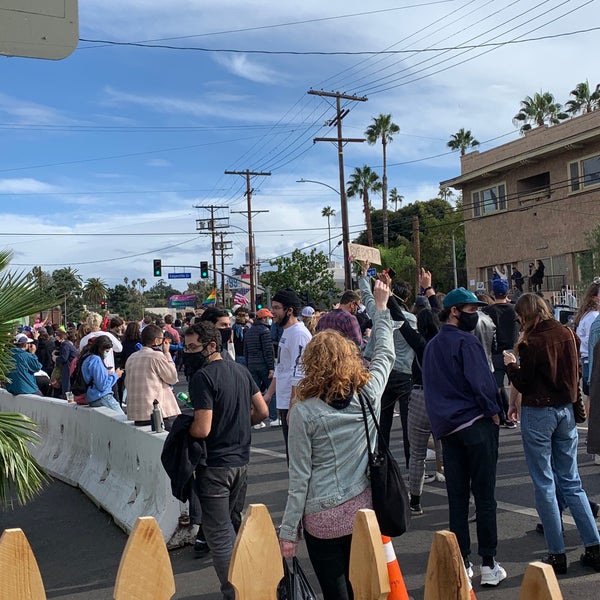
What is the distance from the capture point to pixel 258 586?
8.35 feet

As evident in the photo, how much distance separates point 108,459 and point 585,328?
572 cm

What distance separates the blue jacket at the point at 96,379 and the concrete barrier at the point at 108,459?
0.80ft

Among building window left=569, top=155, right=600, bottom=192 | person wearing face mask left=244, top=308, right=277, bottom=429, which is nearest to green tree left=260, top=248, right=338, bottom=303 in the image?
building window left=569, top=155, right=600, bottom=192

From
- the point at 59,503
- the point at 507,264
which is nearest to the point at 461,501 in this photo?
the point at 59,503

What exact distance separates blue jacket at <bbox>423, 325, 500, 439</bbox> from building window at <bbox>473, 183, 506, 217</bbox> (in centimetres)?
3366

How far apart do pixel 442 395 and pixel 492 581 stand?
1228 millimetres

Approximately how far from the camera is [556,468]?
5.20 m

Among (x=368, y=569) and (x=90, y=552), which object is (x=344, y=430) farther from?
(x=90, y=552)

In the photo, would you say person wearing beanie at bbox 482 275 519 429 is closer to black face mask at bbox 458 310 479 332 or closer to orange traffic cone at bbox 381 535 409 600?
black face mask at bbox 458 310 479 332

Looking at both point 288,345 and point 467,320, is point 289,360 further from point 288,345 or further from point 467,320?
point 467,320

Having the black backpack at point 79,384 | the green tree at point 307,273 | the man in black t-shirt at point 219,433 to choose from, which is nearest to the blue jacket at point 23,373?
the black backpack at point 79,384

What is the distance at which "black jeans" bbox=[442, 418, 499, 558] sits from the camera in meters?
4.87

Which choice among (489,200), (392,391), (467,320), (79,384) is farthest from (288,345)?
(489,200)

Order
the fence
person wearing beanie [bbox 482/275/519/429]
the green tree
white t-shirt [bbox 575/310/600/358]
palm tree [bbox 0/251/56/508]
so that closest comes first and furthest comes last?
the fence → palm tree [bbox 0/251/56/508] → white t-shirt [bbox 575/310/600/358] → person wearing beanie [bbox 482/275/519/429] → the green tree
